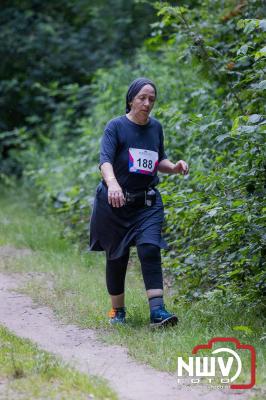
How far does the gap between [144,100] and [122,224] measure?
97 centimetres

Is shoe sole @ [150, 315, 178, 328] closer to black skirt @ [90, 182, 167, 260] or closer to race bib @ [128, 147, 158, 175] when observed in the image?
black skirt @ [90, 182, 167, 260]

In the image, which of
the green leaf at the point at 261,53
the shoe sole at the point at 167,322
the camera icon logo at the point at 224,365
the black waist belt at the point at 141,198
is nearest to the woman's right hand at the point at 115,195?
the black waist belt at the point at 141,198

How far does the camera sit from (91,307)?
6535 mm

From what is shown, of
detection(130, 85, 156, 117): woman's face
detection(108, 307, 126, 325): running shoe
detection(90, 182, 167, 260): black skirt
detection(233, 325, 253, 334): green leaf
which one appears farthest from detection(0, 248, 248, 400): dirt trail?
detection(130, 85, 156, 117): woman's face

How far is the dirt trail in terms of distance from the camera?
4336 mm

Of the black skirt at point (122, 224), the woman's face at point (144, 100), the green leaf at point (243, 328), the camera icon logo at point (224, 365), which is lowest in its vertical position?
the camera icon logo at point (224, 365)

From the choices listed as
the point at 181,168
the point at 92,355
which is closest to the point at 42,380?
the point at 92,355

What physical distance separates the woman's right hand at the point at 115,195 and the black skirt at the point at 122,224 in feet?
1.01

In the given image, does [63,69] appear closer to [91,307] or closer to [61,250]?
[61,250]

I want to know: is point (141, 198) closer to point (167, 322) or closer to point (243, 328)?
point (167, 322)

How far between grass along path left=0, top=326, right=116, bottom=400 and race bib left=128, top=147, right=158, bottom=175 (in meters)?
1.62

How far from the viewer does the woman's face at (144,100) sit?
5734 millimetres

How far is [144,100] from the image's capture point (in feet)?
18.8

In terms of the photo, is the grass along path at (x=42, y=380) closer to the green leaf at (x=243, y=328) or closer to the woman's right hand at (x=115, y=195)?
the woman's right hand at (x=115, y=195)
